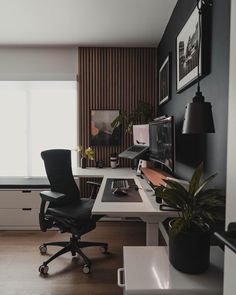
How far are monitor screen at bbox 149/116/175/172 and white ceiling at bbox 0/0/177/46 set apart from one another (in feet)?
4.00

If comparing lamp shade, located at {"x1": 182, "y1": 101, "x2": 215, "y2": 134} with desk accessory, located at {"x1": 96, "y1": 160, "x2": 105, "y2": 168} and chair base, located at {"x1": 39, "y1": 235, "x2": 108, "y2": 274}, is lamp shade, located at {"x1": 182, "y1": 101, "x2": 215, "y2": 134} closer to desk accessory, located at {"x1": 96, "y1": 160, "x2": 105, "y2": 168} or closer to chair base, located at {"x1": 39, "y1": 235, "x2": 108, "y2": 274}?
chair base, located at {"x1": 39, "y1": 235, "x2": 108, "y2": 274}

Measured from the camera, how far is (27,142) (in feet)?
12.9

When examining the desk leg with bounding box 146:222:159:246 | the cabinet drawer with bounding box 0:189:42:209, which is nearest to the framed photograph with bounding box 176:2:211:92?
the desk leg with bounding box 146:222:159:246

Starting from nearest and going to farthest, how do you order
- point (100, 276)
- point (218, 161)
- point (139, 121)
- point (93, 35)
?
point (218, 161)
point (100, 276)
point (93, 35)
point (139, 121)

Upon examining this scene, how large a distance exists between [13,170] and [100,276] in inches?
94.1

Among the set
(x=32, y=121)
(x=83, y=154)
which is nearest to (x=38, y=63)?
(x=32, y=121)

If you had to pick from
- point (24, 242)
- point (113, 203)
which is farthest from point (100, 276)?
point (24, 242)

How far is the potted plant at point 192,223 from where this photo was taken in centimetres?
117

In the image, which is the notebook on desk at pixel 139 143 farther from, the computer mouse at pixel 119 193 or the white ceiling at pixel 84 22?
the white ceiling at pixel 84 22

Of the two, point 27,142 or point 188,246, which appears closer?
point 188,246

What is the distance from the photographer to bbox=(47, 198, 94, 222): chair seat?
2318mm

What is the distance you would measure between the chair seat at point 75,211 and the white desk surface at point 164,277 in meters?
1.02

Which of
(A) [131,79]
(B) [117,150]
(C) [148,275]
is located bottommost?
(C) [148,275]

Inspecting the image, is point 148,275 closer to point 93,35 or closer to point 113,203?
point 113,203
